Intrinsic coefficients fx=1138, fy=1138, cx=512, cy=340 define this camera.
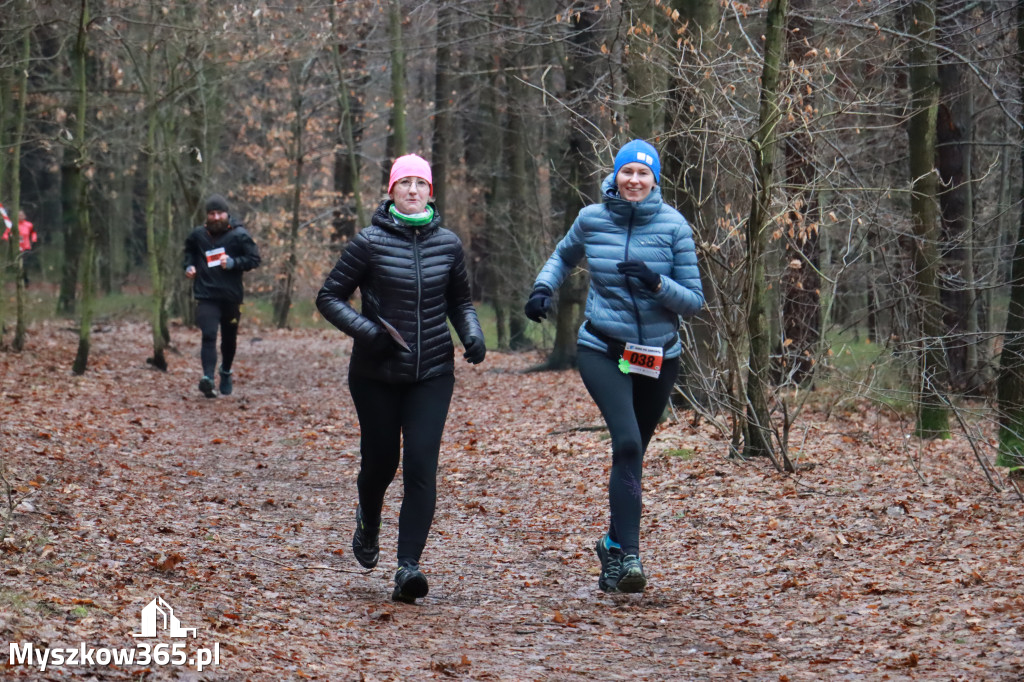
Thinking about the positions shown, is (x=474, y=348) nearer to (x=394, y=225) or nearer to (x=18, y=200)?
(x=394, y=225)

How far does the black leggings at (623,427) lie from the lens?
6172 millimetres

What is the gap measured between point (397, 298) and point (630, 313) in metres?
1.30

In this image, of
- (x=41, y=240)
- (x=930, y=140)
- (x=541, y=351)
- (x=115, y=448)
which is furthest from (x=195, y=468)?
(x=41, y=240)

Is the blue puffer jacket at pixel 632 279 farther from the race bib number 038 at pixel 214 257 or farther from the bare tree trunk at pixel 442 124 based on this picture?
the bare tree trunk at pixel 442 124

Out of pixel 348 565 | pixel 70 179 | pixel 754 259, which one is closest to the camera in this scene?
pixel 348 565

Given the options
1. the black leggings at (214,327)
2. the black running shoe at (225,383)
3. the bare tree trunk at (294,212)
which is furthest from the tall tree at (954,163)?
the bare tree trunk at (294,212)

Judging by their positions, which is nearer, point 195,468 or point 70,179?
point 195,468

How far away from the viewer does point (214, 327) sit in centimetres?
1393

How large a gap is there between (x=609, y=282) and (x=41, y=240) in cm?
3973

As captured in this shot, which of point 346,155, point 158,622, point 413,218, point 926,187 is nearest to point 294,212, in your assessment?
point 346,155

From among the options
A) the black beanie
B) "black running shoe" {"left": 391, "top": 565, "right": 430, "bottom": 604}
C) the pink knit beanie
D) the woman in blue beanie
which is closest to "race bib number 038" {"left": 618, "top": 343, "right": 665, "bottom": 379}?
the woman in blue beanie

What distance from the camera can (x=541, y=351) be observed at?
71.4 ft

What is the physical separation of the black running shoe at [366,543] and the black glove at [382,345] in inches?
39.8

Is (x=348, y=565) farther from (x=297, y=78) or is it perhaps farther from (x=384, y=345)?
(x=297, y=78)
